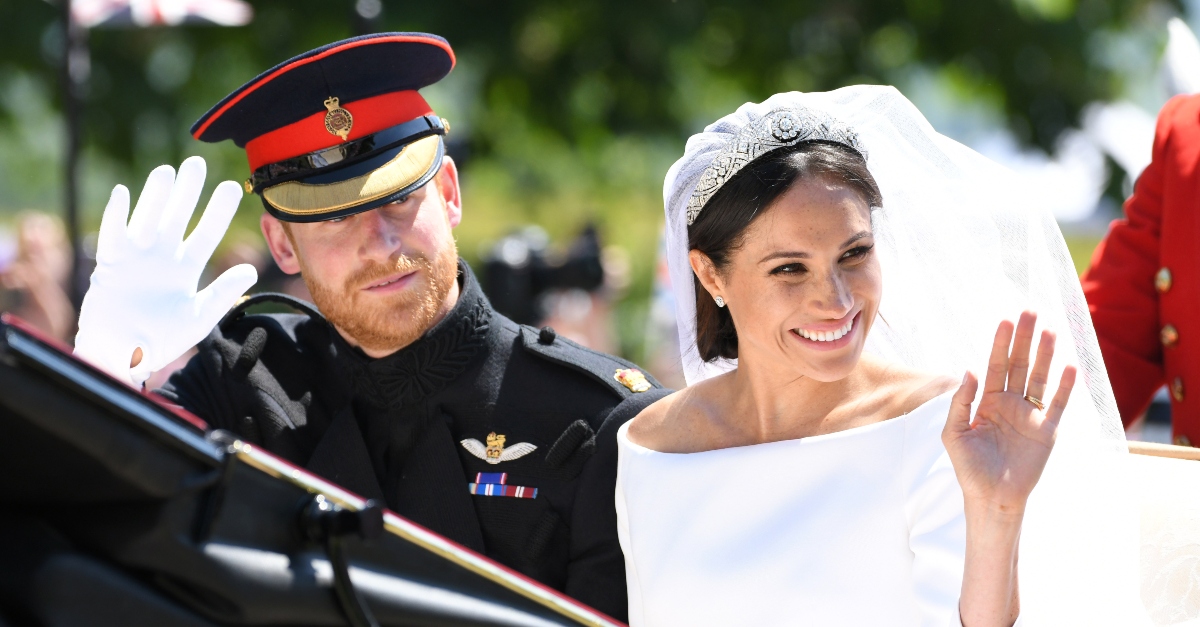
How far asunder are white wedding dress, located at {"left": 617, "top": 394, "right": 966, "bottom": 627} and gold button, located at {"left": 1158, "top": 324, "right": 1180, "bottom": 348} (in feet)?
2.81

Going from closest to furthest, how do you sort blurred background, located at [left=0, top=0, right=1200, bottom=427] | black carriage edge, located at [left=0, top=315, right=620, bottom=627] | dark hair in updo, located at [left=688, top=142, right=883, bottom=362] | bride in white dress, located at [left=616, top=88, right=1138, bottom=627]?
black carriage edge, located at [left=0, top=315, right=620, bottom=627] < bride in white dress, located at [left=616, top=88, right=1138, bottom=627] < dark hair in updo, located at [left=688, top=142, right=883, bottom=362] < blurred background, located at [left=0, top=0, right=1200, bottom=427]

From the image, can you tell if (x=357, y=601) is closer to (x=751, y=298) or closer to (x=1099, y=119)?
(x=751, y=298)

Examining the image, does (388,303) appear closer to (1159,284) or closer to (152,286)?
(152,286)

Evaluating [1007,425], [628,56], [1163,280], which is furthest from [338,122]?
[628,56]

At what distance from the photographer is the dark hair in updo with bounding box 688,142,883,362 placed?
2.29 m

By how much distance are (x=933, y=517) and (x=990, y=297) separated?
46 cm

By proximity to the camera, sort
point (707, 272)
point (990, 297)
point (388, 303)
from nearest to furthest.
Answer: point (990, 297), point (707, 272), point (388, 303)

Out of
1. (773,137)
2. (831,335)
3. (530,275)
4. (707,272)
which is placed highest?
(530,275)

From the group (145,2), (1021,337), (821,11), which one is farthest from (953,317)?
(821,11)

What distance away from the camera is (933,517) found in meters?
2.14

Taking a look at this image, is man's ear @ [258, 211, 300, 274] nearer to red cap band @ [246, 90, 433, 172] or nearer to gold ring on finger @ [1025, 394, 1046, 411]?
red cap band @ [246, 90, 433, 172]

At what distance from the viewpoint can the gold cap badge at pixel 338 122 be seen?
2.76 metres

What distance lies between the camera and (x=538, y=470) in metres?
2.64

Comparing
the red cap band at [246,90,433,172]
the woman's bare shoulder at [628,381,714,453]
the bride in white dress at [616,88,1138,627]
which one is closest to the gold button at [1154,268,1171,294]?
the bride in white dress at [616,88,1138,627]
